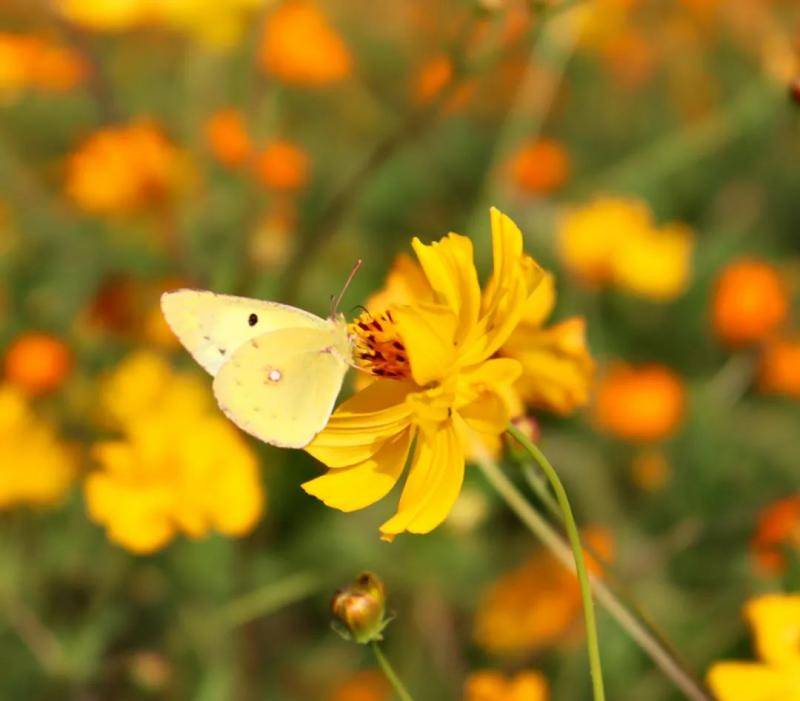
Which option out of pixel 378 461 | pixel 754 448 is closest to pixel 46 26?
pixel 754 448

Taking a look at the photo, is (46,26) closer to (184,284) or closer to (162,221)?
(162,221)

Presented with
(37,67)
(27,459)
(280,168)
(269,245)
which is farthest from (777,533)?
(37,67)

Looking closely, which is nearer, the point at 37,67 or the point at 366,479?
the point at 366,479

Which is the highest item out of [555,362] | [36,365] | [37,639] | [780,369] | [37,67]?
[555,362]

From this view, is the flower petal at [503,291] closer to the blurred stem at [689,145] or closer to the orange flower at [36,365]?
the orange flower at [36,365]

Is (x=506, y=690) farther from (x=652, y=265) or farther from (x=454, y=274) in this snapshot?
(x=652, y=265)

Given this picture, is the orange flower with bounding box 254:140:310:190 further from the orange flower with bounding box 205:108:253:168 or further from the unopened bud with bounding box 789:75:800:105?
the unopened bud with bounding box 789:75:800:105

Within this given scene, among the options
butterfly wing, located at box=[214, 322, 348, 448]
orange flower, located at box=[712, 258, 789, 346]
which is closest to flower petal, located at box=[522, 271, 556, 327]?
butterfly wing, located at box=[214, 322, 348, 448]

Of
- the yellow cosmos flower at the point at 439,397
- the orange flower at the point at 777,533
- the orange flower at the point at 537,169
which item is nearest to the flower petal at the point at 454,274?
the yellow cosmos flower at the point at 439,397
